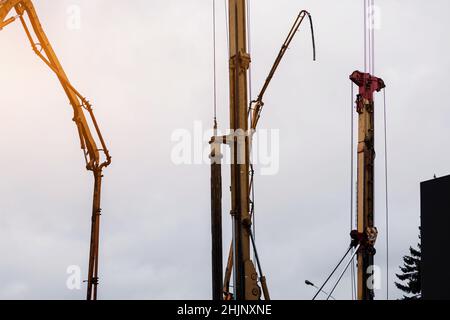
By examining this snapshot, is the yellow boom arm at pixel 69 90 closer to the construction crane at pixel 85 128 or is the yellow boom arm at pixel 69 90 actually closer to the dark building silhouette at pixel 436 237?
the construction crane at pixel 85 128

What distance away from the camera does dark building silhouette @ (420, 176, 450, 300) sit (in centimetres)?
2044

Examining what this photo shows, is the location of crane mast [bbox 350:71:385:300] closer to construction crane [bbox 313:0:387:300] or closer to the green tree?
construction crane [bbox 313:0:387:300]

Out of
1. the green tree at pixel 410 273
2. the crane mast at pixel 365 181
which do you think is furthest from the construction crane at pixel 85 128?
the green tree at pixel 410 273

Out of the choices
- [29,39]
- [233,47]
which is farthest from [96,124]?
[233,47]

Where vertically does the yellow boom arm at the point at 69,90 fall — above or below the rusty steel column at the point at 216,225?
above

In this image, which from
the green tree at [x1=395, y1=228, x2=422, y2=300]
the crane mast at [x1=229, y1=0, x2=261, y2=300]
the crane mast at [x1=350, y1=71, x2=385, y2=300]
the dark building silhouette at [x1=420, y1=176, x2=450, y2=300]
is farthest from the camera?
the green tree at [x1=395, y1=228, x2=422, y2=300]

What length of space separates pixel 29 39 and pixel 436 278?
51.4 feet

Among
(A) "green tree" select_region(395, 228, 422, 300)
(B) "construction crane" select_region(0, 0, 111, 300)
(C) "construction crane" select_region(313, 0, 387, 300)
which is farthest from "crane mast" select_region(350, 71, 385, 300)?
(A) "green tree" select_region(395, 228, 422, 300)

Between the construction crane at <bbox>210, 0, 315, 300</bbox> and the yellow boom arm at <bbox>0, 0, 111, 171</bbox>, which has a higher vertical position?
the yellow boom arm at <bbox>0, 0, 111, 171</bbox>

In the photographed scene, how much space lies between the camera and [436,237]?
20.8 meters

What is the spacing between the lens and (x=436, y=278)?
20.5 m

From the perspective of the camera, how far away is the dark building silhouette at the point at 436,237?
2044 centimetres

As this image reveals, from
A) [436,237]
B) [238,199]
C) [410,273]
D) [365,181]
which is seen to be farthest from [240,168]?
[410,273]
